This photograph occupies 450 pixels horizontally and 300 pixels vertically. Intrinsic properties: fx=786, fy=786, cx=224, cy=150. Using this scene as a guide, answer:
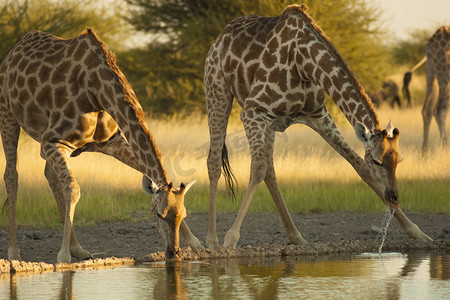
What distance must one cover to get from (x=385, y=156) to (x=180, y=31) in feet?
54.2

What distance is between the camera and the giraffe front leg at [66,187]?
20.5 feet

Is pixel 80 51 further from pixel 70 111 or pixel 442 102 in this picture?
pixel 442 102

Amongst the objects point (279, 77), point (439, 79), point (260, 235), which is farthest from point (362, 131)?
point (439, 79)

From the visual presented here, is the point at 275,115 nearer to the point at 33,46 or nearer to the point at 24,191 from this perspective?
the point at 33,46

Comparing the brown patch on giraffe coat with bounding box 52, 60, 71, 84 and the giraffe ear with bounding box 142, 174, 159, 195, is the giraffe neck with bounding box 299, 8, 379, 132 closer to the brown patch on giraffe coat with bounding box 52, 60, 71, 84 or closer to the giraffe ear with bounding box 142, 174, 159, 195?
the giraffe ear with bounding box 142, 174, 159, 195

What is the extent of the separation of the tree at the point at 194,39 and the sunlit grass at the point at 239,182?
714 centimetres

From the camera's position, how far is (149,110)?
2283 centimetres

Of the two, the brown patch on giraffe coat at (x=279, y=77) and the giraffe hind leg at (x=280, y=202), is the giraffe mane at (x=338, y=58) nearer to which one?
the brown patch on giraffe coat at (x=279, y=77)

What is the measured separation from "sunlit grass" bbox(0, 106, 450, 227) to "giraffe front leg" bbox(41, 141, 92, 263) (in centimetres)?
228

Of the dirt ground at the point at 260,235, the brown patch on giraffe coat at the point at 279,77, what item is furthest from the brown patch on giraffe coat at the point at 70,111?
the brown patch on giraffe coat at the point at 279,77

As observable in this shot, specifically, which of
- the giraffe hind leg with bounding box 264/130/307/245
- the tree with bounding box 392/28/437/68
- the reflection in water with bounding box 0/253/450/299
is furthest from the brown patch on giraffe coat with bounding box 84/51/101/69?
the tree with bounding box 392/28/437/68

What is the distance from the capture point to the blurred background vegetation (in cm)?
2020

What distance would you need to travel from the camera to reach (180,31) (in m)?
22.2

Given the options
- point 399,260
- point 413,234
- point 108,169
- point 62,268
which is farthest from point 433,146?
point 62,268
